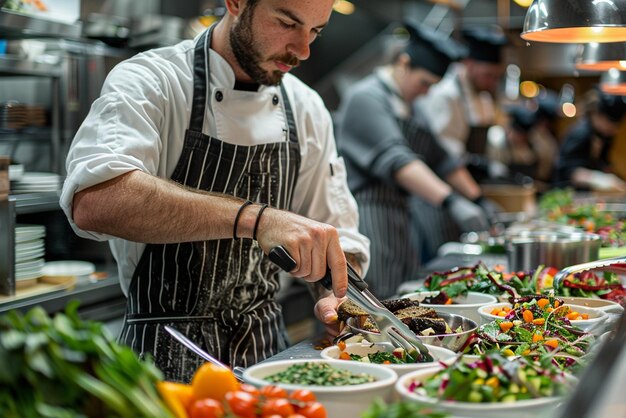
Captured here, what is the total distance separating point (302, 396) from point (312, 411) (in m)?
0.04

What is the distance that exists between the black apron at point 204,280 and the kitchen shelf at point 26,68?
1951 mm

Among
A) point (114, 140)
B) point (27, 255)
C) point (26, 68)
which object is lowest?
point (27, 255)

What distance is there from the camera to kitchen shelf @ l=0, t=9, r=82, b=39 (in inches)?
154

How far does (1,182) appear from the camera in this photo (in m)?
3.42

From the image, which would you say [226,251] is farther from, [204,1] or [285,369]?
[204,1]

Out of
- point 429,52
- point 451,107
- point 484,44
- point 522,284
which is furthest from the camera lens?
point 451,107

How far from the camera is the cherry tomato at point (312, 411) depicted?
4.38 feet

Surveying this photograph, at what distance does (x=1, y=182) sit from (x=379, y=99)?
2417 mm

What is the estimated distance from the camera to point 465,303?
8.19ft

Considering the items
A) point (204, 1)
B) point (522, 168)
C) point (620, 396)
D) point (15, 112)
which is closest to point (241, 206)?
point (620, 396)

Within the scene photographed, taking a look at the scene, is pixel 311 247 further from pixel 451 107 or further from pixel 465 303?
pixel 451 107

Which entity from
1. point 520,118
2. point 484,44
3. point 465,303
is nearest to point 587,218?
point 465,303

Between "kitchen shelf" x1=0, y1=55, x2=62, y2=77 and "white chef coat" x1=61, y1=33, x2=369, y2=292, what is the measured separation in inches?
74.6

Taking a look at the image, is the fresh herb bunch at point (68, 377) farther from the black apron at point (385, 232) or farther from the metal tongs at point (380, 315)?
the black apron at point (385, 232)
